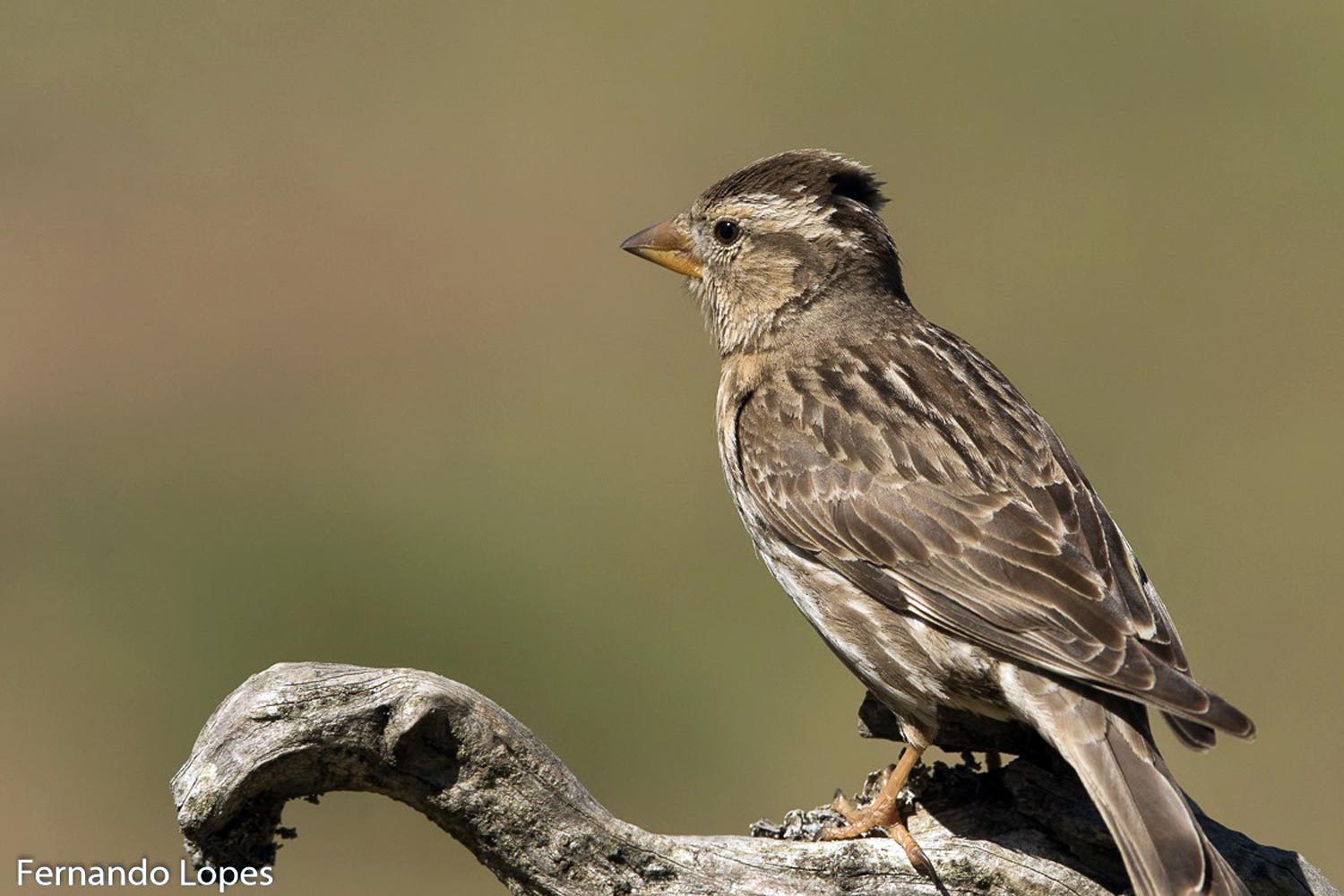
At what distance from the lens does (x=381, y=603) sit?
41.0 feet

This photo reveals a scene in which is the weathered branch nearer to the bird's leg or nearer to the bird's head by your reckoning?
the bird's leg

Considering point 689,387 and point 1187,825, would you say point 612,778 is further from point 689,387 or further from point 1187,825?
point 1187,825

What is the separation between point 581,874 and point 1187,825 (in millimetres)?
1742

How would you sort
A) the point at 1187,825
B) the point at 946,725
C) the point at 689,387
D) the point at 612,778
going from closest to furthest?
the point at 1187,825 → the point at 946,725 → the point at 612,778 → the point at 689,387

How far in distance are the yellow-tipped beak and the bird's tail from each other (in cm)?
267

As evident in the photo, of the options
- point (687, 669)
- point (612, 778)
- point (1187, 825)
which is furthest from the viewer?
point (687, 669)

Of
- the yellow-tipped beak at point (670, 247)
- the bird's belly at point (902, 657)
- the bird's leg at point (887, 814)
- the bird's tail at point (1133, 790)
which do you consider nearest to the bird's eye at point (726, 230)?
the yellow-tipped beak at point (670, 247)

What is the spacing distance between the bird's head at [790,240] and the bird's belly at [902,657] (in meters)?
1.43

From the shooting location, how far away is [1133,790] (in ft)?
18.0

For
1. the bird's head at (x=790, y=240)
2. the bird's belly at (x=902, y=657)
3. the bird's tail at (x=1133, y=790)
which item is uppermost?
the bird's head at (x=790, y=240)

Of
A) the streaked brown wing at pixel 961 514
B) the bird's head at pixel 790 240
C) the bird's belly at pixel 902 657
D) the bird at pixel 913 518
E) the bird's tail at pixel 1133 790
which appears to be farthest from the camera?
the bird's head at pixel 790 240

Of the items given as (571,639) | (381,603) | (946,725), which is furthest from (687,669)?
(946,725)

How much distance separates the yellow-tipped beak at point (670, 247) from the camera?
25.4 feet

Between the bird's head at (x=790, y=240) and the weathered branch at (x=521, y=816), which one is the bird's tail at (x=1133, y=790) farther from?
the bird's head at (x=790, y=240)
